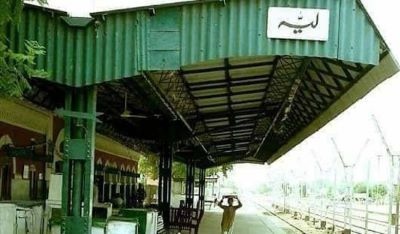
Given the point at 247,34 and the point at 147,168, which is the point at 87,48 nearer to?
the point at 247,34

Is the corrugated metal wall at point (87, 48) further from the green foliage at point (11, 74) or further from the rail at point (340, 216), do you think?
the rail at point (340, 216)

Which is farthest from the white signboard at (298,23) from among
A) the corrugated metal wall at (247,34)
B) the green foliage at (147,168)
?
the green foliage at (147,168)

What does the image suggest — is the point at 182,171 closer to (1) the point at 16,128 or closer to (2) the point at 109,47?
(1) the point at 16,128

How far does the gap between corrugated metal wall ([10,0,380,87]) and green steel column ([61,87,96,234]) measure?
0.43 metres

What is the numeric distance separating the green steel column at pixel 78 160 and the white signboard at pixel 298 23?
2972 mm

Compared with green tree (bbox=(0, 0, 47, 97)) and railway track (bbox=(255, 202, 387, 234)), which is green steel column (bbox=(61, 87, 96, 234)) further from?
railway track (bbox=(255, 202, 387, 234))

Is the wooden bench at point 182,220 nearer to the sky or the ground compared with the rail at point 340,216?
nearer to the sky

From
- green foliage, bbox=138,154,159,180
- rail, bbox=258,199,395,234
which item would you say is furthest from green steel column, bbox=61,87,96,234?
green foliage, bbox=138,154,159,180

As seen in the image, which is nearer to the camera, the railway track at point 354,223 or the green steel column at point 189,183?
the railway track at point 354,223

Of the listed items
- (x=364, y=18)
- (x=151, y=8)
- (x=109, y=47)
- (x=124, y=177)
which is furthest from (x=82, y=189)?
(x=124, y=177)

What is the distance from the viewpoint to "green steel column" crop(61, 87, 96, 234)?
1008 cm

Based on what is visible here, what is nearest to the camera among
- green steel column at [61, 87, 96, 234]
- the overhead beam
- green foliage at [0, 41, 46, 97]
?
green foliage at [0, 41, 46, 97]

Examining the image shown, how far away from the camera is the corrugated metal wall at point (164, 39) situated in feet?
32.5

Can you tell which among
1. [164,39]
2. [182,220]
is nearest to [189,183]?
[182,220]
